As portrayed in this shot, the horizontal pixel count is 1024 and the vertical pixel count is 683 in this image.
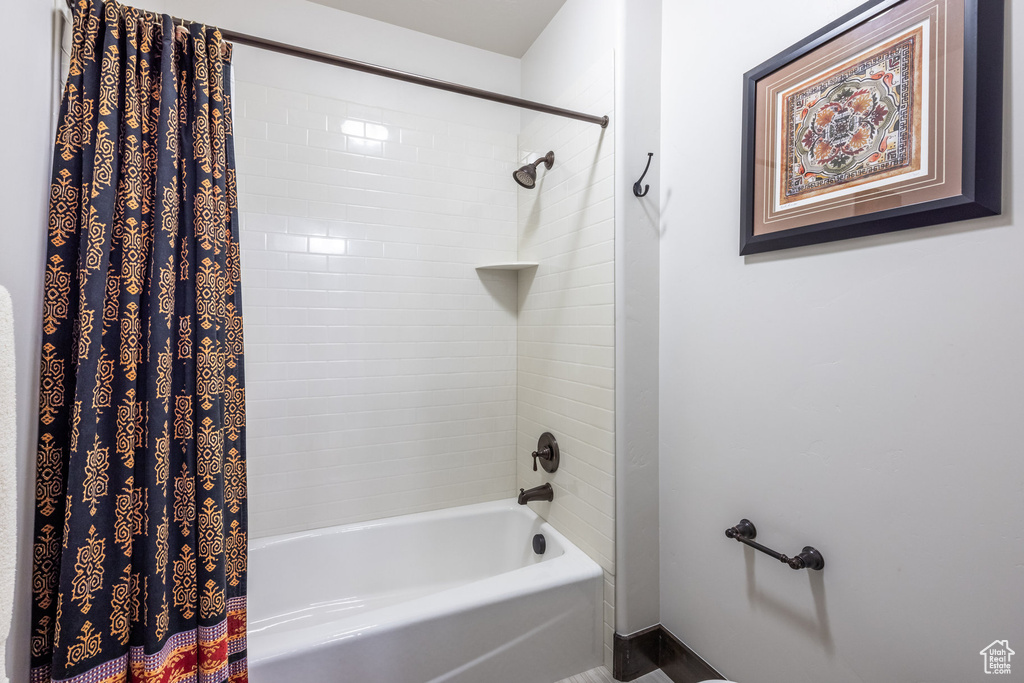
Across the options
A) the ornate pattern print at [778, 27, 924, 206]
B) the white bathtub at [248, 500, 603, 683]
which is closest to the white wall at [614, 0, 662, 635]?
the white bathtub at [248, 500, 603, 683]

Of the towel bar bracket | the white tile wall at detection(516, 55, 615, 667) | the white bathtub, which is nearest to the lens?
the towel bar bracket

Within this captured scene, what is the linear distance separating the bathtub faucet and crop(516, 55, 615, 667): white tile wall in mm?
36

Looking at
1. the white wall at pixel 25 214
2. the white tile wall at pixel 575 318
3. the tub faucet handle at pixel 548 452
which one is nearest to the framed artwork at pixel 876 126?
the white tile wall at pixel 575 318

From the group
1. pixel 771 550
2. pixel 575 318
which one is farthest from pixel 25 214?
pixel 771 550

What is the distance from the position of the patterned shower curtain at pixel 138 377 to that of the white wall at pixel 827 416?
4.38 ft

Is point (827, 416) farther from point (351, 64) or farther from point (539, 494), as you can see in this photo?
point (351, 64)

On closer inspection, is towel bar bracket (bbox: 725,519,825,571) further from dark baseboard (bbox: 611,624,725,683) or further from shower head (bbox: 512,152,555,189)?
shower head (bbox: 512,152,555,189)

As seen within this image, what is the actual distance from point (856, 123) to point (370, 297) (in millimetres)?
1741

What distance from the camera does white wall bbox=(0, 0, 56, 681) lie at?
73 centimetres

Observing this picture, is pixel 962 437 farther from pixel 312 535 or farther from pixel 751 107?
pixel 312 535

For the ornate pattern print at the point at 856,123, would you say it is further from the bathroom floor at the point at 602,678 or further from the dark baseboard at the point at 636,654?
the bathroom floor at the point at 602,678

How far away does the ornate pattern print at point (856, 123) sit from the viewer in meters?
0.91

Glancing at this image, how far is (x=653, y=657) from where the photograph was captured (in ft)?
5.13

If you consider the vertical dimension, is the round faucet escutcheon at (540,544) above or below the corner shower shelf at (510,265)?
below
